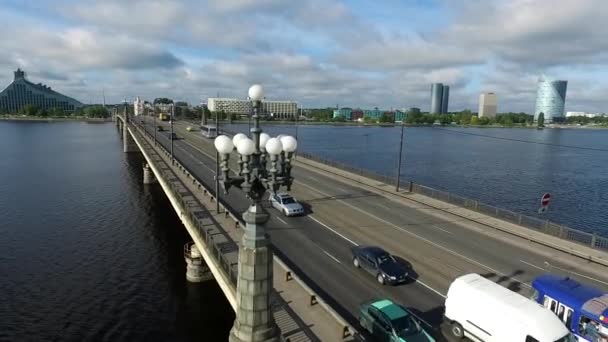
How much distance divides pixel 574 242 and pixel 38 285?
41465mm

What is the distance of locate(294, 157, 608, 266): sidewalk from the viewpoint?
25.3 metres

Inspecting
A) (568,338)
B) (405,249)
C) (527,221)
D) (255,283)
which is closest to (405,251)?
(405,249)

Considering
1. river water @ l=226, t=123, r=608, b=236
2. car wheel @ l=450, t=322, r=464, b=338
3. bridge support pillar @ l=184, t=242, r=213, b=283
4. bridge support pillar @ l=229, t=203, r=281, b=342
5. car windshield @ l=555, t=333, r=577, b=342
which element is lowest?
bridge support pillar @ l=184, t=242, r=213, b=283


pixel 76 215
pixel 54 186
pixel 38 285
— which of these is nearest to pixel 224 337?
pixel 38 285

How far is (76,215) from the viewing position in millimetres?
48375

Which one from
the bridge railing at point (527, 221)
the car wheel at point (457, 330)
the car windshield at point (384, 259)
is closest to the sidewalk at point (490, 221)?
the bridge railing at point (527, 221)

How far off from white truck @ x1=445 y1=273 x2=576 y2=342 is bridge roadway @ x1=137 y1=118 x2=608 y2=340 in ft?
4.97

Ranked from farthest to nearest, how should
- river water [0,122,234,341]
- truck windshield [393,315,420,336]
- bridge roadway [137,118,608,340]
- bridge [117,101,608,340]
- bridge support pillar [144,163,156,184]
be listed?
bridge support pillar [144,163,156,184]
river water [0,122,234,341]
bridge roadway [137,118,608,340]
bridge [117,101,608,340]
truck windshield [393,315,420,336]

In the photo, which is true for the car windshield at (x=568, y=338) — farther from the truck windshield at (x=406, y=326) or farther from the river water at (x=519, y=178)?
the river water at (x=519, y=178)

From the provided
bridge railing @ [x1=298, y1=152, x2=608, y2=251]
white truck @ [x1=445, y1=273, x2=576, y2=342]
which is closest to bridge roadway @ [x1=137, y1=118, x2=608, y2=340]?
white truck @ [x1=445, y1=273, x2=576, y2=342]

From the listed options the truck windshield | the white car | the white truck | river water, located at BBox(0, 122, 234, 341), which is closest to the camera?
the white truck

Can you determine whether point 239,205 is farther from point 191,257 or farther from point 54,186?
point 54,186

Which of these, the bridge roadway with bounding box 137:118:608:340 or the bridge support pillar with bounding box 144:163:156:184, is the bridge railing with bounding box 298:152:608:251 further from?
the bridge support pillar with bounding box 144:163:156:184

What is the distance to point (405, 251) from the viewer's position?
81.6 feet
